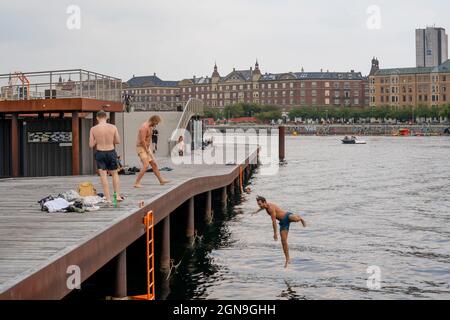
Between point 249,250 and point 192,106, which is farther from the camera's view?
point 192,106

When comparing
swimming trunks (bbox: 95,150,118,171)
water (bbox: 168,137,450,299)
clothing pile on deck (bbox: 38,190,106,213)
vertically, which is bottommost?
water (bbox: 168,137,450,299)

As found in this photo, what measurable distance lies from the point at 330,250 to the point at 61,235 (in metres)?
11.9

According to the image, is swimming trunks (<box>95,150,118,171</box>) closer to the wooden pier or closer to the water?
the wooden pier

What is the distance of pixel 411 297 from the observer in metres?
16.8

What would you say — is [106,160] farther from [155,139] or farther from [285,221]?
[155,139]

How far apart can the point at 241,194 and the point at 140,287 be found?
2200 cm

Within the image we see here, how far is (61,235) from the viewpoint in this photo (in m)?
12.5

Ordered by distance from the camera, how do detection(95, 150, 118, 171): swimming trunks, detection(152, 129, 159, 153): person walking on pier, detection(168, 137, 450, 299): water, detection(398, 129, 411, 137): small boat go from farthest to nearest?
detection(398, 129, 411, 137): small boat < detection(152, 129, 159, 153): person walking on pier < detection(168, 137, 450, 299): water < detection(95, 150, 118, 171): swimming trunks

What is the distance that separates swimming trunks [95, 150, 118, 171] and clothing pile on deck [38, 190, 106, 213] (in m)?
0.86

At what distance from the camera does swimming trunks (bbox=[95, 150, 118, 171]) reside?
1558cm

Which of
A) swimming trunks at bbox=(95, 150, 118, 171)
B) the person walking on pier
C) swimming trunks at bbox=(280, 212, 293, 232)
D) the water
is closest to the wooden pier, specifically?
swimming trunks at bbox=(95, 150, 118, 171)

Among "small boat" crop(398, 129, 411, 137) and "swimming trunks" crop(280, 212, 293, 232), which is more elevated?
"small boat" crop(398, 129, 411, 137)

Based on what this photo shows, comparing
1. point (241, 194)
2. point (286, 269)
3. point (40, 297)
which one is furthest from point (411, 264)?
point (241, 194)

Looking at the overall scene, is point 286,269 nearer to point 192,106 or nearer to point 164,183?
point 164,183
